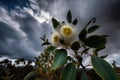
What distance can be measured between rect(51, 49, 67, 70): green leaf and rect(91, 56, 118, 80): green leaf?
20 cm

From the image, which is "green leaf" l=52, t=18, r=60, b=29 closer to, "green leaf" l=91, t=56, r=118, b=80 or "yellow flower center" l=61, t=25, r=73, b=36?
"yellow flower center" l=61, t=25, r=73, b=36

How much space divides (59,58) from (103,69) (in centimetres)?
30

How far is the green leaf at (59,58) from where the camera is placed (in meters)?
1.68

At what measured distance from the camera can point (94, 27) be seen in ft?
6.07

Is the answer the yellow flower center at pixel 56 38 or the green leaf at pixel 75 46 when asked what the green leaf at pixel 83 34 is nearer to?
the green leaf at pixel 75 46

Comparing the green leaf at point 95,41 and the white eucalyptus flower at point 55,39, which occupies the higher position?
the white eucalyptus flower at point 55,39

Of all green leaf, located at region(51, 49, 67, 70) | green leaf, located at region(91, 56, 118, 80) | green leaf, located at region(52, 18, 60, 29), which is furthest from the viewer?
green leaf, located at region(52, 18, 60, 29)

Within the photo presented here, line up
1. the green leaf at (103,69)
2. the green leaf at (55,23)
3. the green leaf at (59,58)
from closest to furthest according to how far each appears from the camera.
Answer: the green leaf at (103,69)
the green leaf at (59,58)
the green leaf at (55,23)

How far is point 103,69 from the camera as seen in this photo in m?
1.62

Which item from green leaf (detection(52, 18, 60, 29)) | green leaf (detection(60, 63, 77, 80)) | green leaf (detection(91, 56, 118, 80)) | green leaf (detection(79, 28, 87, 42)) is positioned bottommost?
green leaf (detection(91, 56, 118, 80))

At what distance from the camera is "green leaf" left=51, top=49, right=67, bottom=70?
168 cm

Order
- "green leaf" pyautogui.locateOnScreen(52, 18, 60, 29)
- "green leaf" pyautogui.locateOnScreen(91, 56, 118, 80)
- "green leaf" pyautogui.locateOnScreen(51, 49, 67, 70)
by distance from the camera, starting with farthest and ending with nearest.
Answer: "green leaf" pyautogui.locateOnScreen(52, 18, 60, 29), "green leaf" pyautogui.locateOnScreen(51, 49, 67, 70), "green leaf" pyautogui.locateOnScreen(91, 56, 118, 80)

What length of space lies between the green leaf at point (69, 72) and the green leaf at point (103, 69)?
0.15 m

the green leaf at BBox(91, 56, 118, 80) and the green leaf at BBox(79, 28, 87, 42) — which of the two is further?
the green leaf at BBox(79, 28, 87, 42)
